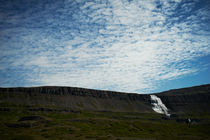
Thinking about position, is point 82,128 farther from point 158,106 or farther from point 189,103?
point 189,103

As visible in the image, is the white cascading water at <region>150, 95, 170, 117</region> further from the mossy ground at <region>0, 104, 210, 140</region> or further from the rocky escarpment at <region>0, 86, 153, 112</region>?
the mossy ground at <region>0, 104, 210, 140</region>

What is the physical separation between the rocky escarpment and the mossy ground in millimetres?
15176

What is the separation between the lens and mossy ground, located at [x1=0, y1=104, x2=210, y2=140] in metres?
61.7

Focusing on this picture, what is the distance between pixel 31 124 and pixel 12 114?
4943 centimetres

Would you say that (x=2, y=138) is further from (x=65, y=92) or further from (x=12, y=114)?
(x=65, y=92)

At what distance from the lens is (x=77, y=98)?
16575 cm

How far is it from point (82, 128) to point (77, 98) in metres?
86.7

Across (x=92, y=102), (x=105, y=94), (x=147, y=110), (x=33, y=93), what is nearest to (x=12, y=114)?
(x=33, y=93)

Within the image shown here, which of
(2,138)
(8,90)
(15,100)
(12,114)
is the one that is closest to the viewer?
(2,138)

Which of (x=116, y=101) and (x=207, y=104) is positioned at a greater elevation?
(x=207, y=104)

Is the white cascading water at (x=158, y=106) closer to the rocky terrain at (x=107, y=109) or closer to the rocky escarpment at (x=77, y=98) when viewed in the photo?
the rocky terrain at (x=107, y=109)

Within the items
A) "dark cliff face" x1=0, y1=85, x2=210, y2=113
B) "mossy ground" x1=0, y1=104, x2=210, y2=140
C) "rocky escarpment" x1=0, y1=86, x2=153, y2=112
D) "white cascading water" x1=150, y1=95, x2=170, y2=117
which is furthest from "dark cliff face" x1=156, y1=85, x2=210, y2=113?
"mossy ground" x1=0, y1=104, x2=210, y2=140

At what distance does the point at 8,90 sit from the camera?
488ft

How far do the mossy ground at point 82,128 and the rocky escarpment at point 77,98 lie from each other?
597 inches
